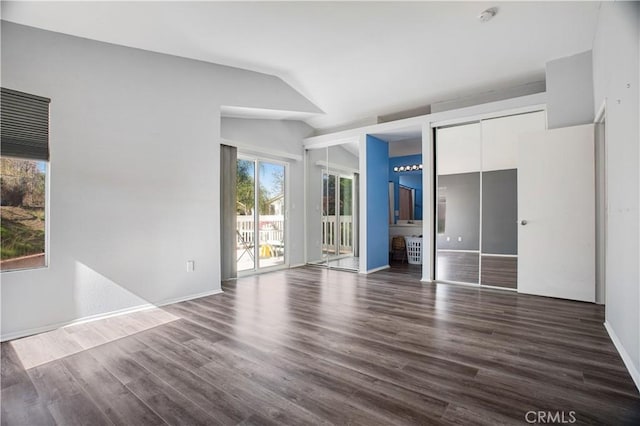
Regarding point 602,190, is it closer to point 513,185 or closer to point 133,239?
point 513,185

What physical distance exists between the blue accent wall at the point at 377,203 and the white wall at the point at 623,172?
3.33 metres

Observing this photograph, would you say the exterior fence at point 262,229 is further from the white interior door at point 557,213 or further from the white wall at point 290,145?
the white interior door at point 557,213

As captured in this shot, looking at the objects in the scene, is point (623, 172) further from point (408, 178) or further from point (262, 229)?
point (408, 178)

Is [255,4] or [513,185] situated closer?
[255,4]

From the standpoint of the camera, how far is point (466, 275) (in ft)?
15.7

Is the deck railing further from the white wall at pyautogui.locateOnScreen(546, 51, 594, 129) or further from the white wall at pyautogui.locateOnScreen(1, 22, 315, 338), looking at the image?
the white wall at pyautogui.locateOnScreen(546, 51, 594, 129)

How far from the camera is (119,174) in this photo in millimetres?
3328

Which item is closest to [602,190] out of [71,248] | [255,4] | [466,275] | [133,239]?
[466,275]

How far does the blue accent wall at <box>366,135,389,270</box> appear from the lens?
5.62 meters

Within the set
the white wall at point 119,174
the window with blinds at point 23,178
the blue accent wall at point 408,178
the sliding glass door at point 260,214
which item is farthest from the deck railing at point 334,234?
the window with blinds at point 23,178

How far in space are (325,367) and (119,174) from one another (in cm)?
297

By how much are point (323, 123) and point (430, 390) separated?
5.27 metres

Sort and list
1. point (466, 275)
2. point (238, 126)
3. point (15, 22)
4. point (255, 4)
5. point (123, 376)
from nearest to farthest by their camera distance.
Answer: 1. point (123, 376)
2. point (15, 22)
3. point (255, 4)
4. point (466, 275)
5. point (238, 126)

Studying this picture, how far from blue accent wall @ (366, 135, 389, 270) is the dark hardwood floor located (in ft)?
7.22
